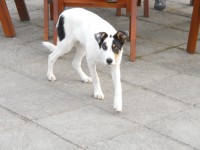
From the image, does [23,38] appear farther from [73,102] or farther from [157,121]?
[157,121]

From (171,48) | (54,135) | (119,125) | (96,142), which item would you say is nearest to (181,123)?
(119,125)

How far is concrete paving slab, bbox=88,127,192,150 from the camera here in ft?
12.2

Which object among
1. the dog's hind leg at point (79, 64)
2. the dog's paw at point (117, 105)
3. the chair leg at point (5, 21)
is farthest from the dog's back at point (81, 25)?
the chair leg at point (5, 21)

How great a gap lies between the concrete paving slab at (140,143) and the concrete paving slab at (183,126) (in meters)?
0.09

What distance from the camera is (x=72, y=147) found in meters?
3.69

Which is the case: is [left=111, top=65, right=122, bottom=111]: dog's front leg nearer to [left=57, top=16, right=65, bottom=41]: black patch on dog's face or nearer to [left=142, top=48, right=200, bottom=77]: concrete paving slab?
[left=57, top=16, right=65, bottom=41]: black patch on dog's face

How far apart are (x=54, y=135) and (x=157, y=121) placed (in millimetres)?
906

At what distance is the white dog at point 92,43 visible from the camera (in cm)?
423

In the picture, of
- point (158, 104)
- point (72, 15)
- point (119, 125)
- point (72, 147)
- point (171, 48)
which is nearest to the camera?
point (72, 147)

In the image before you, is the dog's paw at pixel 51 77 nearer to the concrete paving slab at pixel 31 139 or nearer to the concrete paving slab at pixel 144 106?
the concrete paving slab at pixel 144 106

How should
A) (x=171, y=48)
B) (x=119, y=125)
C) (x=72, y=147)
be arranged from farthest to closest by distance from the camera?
(x=171, y=48), (x=119, y=125), (x=72, y=147)

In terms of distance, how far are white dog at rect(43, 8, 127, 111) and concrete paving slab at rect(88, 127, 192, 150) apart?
0.45 metres

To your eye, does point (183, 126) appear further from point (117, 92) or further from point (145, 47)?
point (145, 47)

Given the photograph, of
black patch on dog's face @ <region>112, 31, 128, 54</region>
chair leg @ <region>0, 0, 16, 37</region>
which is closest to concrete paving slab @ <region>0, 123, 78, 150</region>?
black patch on dog's face @ <region>112, 31, 128, 54</region>
